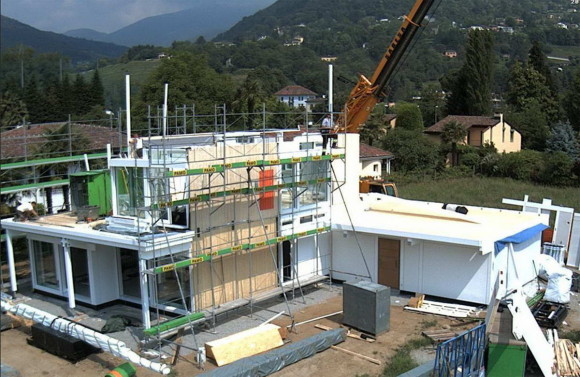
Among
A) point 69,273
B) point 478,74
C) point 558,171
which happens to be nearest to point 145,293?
point 69,273

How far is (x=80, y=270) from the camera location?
54.3 ft

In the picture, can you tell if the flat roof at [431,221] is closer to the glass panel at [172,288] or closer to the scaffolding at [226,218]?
the scaffolding at [226,218]

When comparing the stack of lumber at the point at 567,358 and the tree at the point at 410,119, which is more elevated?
the tree at the point at 410,119

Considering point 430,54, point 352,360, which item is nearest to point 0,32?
point 352,360

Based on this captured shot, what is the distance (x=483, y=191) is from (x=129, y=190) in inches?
1013

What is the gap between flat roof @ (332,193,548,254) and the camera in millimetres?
16391

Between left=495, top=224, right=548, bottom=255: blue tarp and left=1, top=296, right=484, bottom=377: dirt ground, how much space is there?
245 centimetres

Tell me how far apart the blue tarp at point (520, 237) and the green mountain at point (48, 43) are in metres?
12.0

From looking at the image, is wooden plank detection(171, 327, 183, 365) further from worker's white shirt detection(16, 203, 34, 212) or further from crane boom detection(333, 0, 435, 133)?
crane boom detection(333, 0, 435, 133)

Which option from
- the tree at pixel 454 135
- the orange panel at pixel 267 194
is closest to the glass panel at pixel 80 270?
the orange panel at pixel 267 194

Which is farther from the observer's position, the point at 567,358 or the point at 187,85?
the point at 187,85

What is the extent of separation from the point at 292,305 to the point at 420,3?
12.0 metres

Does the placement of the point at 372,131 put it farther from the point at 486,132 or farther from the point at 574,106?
the point at 574,106

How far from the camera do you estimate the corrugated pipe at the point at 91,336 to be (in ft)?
39.4
